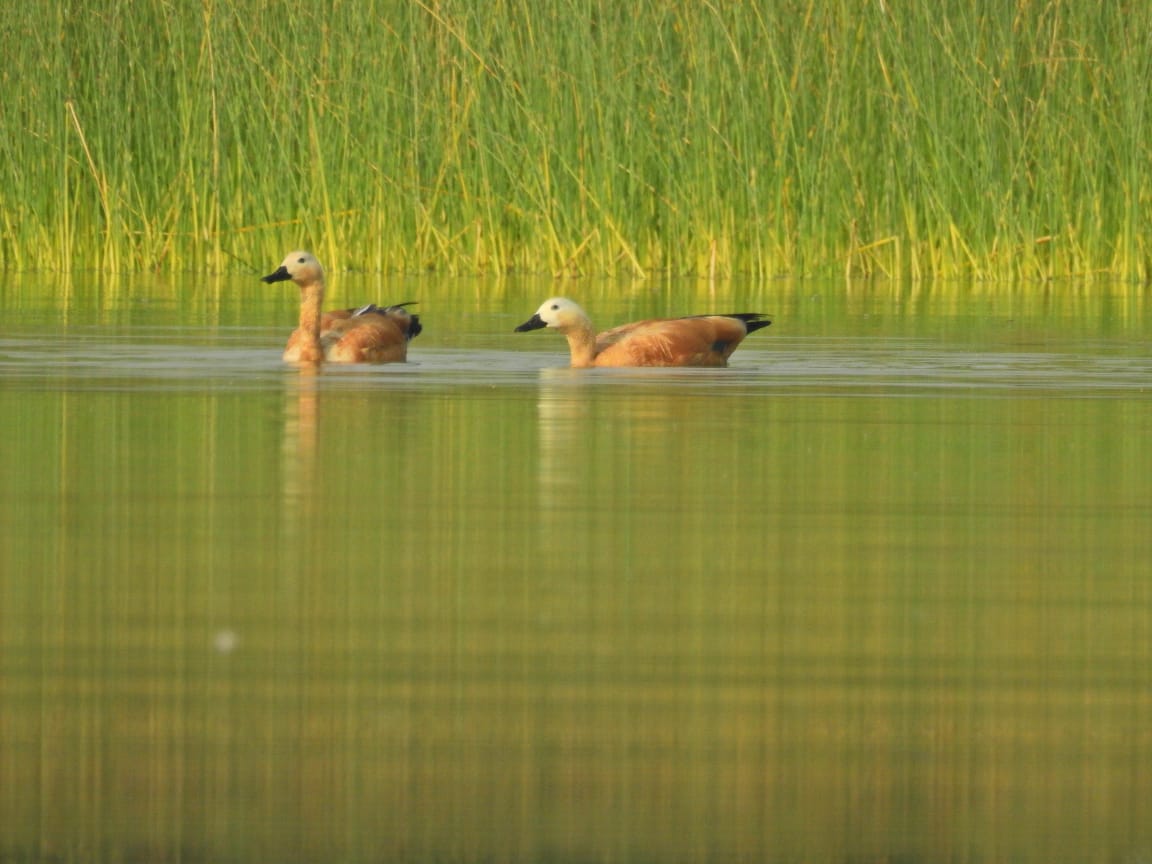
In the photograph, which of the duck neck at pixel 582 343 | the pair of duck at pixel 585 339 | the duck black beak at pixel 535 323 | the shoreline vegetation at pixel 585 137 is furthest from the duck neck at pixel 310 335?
the shoreline vegetation at pixel 585 137

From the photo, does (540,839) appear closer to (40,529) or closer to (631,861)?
(631,861)

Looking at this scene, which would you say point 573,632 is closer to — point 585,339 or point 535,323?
point 585,339

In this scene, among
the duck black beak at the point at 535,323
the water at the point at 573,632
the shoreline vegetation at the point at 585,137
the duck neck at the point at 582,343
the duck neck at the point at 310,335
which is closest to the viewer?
the water at the point at 573,632

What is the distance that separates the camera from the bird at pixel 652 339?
10953 millimetres

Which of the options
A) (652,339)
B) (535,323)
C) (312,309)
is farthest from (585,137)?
(652,339)

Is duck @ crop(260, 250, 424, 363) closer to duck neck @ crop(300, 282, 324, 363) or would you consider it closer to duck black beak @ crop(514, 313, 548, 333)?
duck neck @ crop(300, 282, 324, 363)

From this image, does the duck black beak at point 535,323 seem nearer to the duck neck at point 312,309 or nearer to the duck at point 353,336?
the duck at point 353,336

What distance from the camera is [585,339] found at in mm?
11078

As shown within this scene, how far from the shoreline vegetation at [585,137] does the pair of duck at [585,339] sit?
230 inches

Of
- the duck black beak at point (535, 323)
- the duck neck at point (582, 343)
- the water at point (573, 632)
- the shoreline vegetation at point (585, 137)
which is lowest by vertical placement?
the water at point (573, 632)

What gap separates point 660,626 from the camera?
4527mm

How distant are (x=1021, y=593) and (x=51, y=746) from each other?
6.54ft

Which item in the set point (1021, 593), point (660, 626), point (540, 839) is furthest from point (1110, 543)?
point (540, 839)

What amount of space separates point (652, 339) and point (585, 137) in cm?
637
